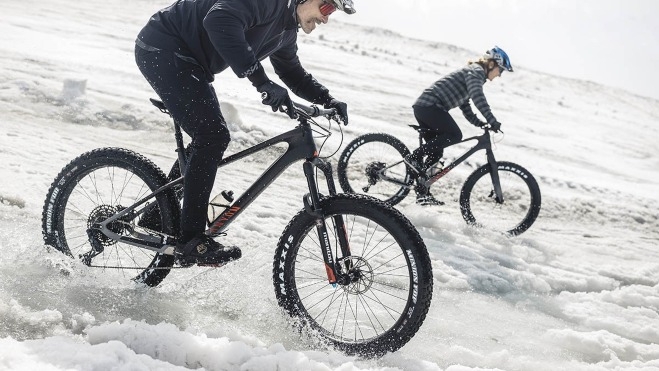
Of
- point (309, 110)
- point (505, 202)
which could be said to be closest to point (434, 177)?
point (505, 202)

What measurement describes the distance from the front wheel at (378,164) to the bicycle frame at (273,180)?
418cm

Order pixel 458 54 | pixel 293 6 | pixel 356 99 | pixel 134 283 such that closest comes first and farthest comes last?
pixel 293 6 < pixel 134 283 < pixel 356 99 < pixel 458 54

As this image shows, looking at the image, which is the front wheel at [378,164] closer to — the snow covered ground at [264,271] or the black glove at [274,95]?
the snow covered ground at [264,271]

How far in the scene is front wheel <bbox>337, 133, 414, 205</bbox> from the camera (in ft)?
26.9

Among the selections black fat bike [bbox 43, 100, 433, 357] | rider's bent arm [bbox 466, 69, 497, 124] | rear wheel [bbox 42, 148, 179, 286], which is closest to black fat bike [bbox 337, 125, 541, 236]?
rider's bent arm [bbox 466, 69, 497, 124]

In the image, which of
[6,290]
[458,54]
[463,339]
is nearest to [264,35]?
[6,290]

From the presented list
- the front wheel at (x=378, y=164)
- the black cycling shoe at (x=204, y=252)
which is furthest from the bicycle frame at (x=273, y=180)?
the front wheel at (x=378, y=164)

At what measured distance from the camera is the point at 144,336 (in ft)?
11.1

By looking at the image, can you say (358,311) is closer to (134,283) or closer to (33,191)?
(134,283)

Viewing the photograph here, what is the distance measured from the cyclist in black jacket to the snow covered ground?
0.67m

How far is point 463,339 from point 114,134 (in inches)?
267

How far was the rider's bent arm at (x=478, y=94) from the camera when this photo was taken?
777 centimetres

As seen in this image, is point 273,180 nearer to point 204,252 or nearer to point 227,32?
point 204,252

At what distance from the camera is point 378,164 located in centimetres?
821
